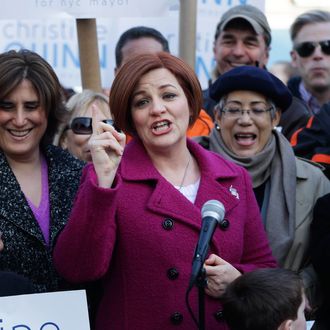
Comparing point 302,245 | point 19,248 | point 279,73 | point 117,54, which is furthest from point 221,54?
point 279,73

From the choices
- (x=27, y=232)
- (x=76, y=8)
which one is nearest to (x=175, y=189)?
(x=27, y=232)

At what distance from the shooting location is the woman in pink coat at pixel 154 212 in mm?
3844

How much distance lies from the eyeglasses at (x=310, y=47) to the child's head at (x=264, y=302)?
119 inches

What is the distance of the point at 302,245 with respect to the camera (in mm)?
4727

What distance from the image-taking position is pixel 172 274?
3988mm

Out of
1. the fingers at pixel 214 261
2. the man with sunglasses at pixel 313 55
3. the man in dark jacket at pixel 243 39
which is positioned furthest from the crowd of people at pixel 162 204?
the man with sunglasses at pixel 313 55

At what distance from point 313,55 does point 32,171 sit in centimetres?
270

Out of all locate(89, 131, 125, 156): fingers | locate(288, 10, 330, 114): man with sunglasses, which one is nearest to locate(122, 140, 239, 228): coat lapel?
locate(89, 131, 125, 156): fingers

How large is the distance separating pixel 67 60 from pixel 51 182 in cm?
321

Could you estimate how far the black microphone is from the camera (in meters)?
3.34

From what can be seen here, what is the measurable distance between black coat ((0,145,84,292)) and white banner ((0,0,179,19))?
133cm

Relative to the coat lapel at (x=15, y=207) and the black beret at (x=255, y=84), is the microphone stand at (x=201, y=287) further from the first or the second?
the black beret at (x=255, y=84)

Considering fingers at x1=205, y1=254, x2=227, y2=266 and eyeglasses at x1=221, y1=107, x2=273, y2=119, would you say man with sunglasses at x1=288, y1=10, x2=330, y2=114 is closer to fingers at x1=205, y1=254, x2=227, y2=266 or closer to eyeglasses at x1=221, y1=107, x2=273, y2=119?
eyeglasses at x1=221, y1=107, x2=273, y2=119

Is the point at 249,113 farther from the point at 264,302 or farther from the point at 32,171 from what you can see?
the point at 264,302
